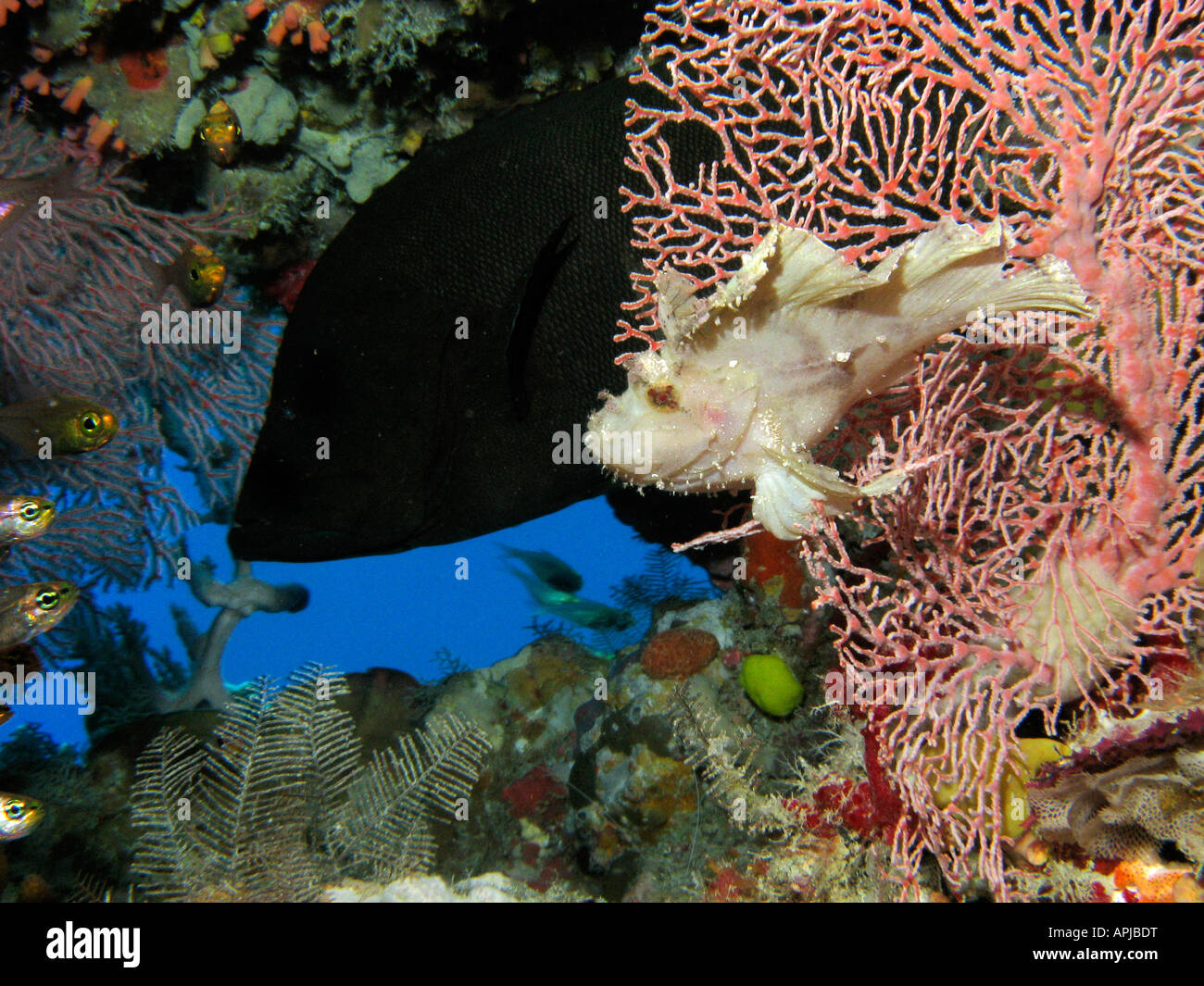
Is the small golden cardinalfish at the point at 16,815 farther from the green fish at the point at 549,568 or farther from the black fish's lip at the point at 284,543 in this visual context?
the green fish at the point at 549,568

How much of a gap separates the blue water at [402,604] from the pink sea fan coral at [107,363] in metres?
1.45

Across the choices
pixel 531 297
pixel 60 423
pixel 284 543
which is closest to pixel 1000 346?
pixel 531 297

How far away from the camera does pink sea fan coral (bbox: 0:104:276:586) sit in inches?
129

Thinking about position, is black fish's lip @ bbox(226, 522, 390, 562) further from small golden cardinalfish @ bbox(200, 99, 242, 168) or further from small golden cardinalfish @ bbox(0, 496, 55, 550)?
small golden cardinalfish @ bbox(200, 99, 242, 168)

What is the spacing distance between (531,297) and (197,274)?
2.13 m

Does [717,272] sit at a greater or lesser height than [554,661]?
greater

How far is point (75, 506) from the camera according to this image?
4152mm

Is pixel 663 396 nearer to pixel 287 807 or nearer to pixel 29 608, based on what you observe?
pixel 287 807

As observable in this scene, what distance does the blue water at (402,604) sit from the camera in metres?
5.93

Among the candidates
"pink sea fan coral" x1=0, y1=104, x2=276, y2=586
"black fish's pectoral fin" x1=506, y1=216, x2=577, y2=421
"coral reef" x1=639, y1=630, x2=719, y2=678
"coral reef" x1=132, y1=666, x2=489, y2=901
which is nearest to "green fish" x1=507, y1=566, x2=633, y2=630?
"coral reef" x1=639, y1=630, x2=719, y2=678

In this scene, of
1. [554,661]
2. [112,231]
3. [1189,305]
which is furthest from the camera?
[554,661]
